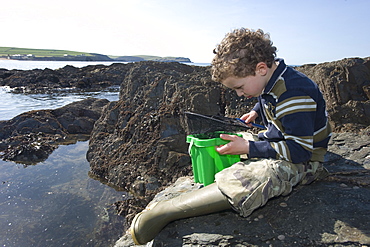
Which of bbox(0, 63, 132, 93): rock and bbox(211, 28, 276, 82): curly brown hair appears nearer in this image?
bbox(211, 28, 276, 82): curly brown hair

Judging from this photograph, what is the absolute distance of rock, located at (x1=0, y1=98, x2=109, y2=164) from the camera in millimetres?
9297

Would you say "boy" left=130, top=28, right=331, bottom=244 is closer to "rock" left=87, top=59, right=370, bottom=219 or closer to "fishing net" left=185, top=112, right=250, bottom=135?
"fishing net" left=185, top=112, right=250, bottom=135

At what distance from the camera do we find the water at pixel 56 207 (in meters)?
4.97

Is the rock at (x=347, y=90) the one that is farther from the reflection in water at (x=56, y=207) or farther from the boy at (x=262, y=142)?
the reflection in water at (x=56, y=207)

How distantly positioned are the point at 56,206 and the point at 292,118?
5.56 metres

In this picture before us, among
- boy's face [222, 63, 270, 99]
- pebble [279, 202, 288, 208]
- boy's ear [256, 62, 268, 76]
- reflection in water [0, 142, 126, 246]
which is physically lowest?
reflection in water [0, 142, 126, 246]

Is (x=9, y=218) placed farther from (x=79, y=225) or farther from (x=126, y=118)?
(x=126, y=118)

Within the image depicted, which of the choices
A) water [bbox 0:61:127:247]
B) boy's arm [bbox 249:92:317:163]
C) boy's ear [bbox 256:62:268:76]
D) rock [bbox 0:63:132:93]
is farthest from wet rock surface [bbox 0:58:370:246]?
rock [bbox 0:63:132:93]

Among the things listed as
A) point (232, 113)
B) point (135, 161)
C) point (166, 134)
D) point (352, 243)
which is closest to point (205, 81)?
point (232, 113)

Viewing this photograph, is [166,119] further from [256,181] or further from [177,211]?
[256,181]

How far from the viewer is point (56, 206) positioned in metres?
5.98

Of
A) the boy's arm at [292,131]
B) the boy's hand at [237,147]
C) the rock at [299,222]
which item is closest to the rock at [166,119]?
the rock at [299,222]

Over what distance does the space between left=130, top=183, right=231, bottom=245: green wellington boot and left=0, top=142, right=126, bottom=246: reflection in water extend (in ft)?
9.00

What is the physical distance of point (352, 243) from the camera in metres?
2.04
